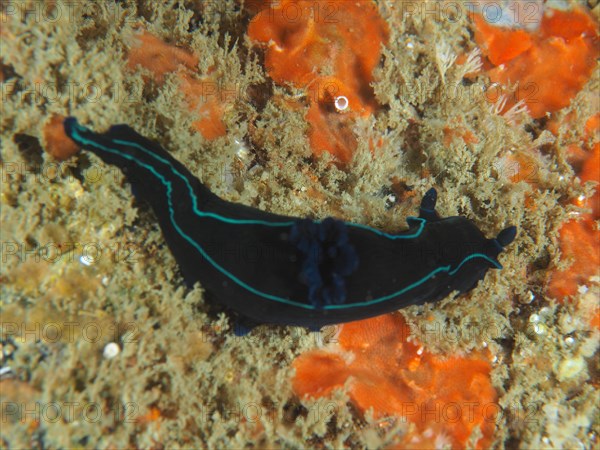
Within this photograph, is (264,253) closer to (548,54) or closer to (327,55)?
(327,55)

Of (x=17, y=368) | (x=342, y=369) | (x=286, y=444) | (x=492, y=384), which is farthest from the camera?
(x=492, y=384)

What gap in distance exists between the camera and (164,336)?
130 inches

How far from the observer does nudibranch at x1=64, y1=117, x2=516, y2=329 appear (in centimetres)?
311

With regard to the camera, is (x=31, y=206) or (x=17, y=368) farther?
(x=31, y=206)

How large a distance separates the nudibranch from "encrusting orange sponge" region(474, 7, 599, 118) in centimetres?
258

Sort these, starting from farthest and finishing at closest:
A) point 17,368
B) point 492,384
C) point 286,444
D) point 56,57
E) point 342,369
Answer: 1. point 492,384
2. point 342,369
3. point 286,444
4. point 56,57
5. point 17,368

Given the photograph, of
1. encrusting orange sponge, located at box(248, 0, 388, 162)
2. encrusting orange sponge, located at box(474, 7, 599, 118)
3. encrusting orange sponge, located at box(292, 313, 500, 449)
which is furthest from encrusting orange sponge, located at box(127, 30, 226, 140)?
encrusting orange sponge, located at box(474, 7, 599, 118)

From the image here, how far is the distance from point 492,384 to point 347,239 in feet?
8.60

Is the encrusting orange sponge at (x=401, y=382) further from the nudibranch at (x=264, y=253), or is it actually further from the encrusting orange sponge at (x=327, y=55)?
the encrusting orange sponge at (x=327, y=55)

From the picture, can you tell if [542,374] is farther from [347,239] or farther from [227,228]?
[227,228]

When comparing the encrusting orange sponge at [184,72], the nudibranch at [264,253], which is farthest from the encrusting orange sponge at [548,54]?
the encrusting orange sponge at [184,72]

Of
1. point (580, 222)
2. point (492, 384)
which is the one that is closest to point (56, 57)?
point (492, 384)

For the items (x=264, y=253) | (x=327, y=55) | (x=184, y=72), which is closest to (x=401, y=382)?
(x=264, y=253)

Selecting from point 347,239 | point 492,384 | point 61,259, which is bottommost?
point 61,259
